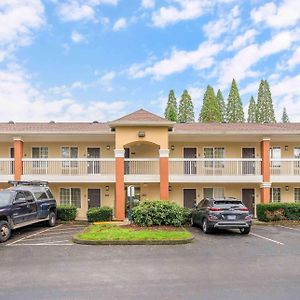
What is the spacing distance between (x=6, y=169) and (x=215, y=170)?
43.2 ft

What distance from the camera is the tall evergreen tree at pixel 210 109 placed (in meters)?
53.5

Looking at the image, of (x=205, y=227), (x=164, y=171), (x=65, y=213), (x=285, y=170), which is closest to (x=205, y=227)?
(x=205, y=227)

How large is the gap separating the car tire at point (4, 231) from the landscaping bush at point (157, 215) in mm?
5492

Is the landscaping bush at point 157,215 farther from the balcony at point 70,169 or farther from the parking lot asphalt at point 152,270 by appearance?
the balcony at point 70,169

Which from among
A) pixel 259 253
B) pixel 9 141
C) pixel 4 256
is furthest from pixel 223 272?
pixel 9 141

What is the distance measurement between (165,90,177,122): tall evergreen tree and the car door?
133ft

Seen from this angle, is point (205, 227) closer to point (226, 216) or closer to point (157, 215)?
point (226, 216)

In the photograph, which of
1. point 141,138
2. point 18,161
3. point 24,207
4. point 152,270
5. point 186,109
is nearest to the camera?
point 152,270

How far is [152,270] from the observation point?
914 centimetres

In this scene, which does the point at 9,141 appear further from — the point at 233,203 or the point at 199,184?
the point at 233,203

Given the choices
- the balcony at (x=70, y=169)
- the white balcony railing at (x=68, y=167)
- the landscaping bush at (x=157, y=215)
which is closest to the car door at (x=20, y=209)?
the landscaping bush at (x=157, y=215)

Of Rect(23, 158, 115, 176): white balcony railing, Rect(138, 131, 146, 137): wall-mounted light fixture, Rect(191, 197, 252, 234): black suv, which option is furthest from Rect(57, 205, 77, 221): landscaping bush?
Rect(191, 197, 252, 234): black suv

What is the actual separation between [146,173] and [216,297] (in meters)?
15.4

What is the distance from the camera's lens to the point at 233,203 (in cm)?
1573
